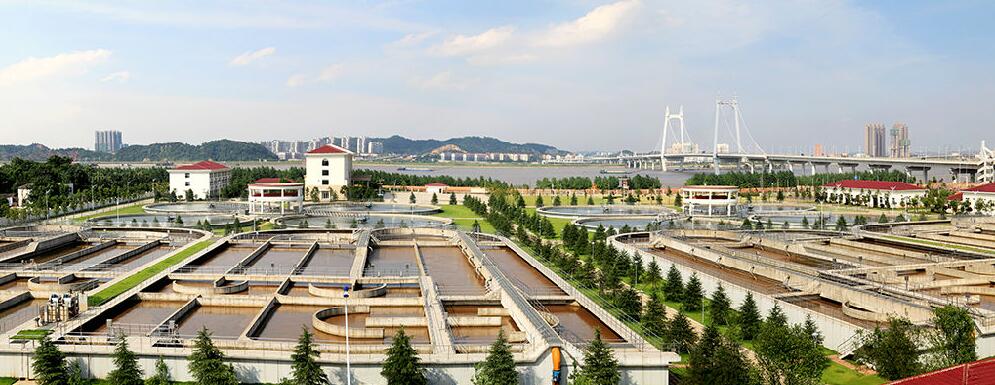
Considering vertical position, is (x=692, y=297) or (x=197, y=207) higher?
(x=197, y=207)

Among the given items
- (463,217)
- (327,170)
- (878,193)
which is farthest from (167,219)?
(878,193)

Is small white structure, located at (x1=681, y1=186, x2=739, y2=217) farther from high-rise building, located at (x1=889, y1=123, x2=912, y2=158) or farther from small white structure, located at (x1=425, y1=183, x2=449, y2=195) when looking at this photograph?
high-rise building, located at (x1=889, y1=123, x2=912, y2=158)

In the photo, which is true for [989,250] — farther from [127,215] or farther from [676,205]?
[127,215]

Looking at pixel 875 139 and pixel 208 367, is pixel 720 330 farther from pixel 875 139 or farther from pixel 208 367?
pixel 875 139

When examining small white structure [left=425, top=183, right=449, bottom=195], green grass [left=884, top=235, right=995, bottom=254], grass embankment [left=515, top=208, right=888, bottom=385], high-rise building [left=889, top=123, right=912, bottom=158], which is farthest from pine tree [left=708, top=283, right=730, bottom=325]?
high-rise building [left=889, top=123, right=912, bottom=158]

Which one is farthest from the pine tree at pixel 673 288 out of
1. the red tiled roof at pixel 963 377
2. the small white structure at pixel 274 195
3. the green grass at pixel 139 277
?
the small white structure at pixel 274 195

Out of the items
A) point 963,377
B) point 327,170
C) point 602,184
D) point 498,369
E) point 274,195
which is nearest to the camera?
point 963,377
